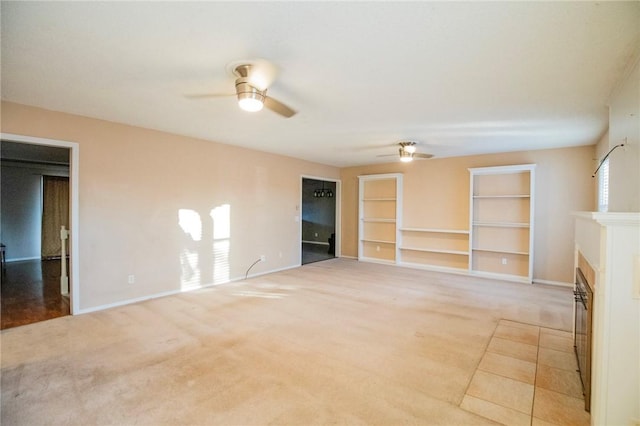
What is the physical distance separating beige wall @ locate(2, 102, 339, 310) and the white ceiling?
39 cm

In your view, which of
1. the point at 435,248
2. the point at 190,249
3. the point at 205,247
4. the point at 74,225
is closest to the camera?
the point at 74,225

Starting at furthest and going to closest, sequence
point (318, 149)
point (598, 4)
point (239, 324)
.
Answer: point (318, 149) → point (239, 324) → point (598, 4)

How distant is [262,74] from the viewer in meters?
2.37

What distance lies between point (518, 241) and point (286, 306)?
4.61m

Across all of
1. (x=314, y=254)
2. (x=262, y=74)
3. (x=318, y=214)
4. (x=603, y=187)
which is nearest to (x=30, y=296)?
(x=262, y=74)

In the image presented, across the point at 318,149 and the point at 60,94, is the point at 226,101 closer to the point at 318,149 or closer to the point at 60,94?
the point at 60,94

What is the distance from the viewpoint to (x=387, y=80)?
2.58 meters

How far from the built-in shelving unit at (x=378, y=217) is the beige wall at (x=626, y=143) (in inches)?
170

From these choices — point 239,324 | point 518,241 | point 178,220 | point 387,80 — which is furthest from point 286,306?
point 518,241

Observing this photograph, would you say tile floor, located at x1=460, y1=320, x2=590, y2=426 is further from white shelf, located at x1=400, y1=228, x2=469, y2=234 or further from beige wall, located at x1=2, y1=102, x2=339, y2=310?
beige wall, located at x1=2, y1=102, x2=339, y2=310

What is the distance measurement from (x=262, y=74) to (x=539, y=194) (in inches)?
217

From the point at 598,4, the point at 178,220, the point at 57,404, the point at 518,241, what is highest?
the point at 598,4

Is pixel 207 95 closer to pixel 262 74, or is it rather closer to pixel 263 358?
pixel 262 74

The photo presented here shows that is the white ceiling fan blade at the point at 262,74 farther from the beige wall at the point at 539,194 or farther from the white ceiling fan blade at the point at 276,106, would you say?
the beige wall at the point at 539,194
